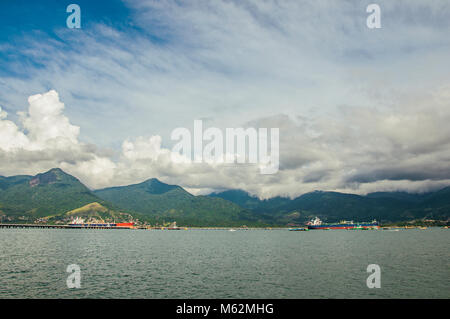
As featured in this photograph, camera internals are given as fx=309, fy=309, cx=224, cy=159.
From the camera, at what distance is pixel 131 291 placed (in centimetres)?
6391

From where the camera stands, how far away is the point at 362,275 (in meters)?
82.8
